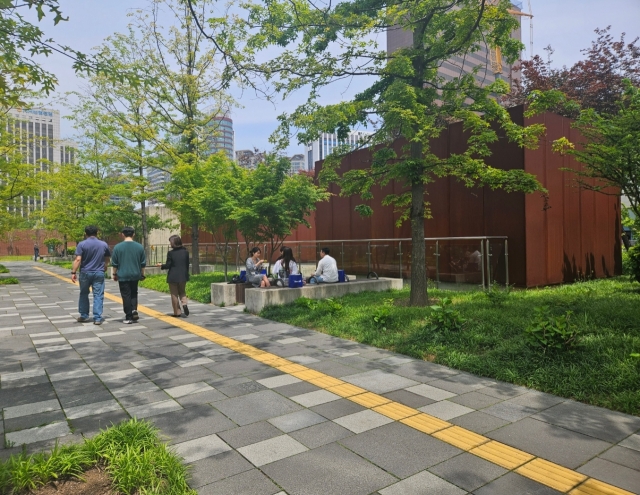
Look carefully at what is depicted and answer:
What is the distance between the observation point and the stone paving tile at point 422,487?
9.06 ft

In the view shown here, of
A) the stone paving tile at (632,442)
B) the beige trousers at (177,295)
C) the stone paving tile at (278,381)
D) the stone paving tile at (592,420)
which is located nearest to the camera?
the stone paving tile at (632,442)

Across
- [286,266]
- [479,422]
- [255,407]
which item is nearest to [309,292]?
[286,266]

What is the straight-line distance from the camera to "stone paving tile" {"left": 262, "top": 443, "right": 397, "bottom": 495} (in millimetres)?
2816

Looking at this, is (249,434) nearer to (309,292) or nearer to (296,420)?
(296,420)

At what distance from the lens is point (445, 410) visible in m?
4.11

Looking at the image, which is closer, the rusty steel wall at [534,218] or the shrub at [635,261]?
the shrub at [635,261]

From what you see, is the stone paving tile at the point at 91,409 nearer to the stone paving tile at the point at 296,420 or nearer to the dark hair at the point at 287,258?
the stone paving tile at the point at 296,420

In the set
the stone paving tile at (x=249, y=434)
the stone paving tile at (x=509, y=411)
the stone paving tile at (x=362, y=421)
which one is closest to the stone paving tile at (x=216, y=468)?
the stone paving tile at (x=249, y=434)

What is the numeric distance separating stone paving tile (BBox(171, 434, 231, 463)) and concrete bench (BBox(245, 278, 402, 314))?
20.4 feet

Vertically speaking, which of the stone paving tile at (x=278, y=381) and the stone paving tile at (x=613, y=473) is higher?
the stone paving tile at (x=278, y=381)

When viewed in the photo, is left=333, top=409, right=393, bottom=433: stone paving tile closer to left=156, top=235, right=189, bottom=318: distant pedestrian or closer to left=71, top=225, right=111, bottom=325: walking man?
left=156, top=235, right=189, bottom=318: distant pedestrian

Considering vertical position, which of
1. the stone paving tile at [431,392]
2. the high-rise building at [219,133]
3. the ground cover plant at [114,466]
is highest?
the high-rise building at [219,133]

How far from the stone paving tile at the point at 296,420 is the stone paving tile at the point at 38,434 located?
68.2 inches

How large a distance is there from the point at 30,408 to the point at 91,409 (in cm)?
60
